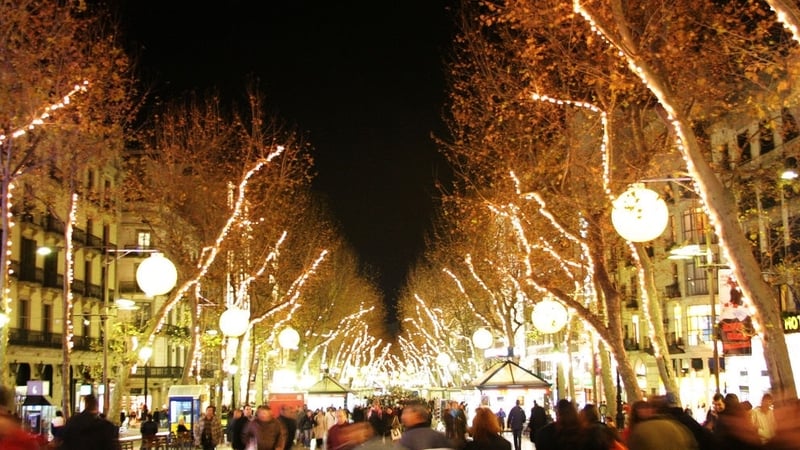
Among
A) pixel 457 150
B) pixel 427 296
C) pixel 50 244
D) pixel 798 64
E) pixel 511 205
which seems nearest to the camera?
pixel 798 64

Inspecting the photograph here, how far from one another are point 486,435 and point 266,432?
20.2 feet

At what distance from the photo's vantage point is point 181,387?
32812 mm

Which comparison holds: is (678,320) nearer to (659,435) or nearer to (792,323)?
(792,323)

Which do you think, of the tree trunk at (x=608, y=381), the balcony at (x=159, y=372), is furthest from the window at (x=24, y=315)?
the tree trunk at (x=608, y=381)

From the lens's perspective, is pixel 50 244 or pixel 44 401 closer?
pixel 44 401

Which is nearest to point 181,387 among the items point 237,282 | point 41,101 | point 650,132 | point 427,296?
point 237,282

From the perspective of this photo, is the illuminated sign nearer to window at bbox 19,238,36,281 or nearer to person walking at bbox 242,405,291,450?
person walking at bbox 242,405,291,450

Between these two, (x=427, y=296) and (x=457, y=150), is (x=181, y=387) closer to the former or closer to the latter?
(x=457, y=150)

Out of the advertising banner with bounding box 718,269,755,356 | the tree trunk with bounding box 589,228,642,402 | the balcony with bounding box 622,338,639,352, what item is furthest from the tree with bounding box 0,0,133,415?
the balcony with bounding box 622,338,639,352

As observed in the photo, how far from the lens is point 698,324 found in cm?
5422

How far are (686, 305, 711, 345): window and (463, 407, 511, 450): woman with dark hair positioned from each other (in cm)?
4522

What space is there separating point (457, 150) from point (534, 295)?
12.7m

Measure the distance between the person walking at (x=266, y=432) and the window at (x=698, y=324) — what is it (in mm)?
41340

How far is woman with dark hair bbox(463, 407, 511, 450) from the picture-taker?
9773 mm
